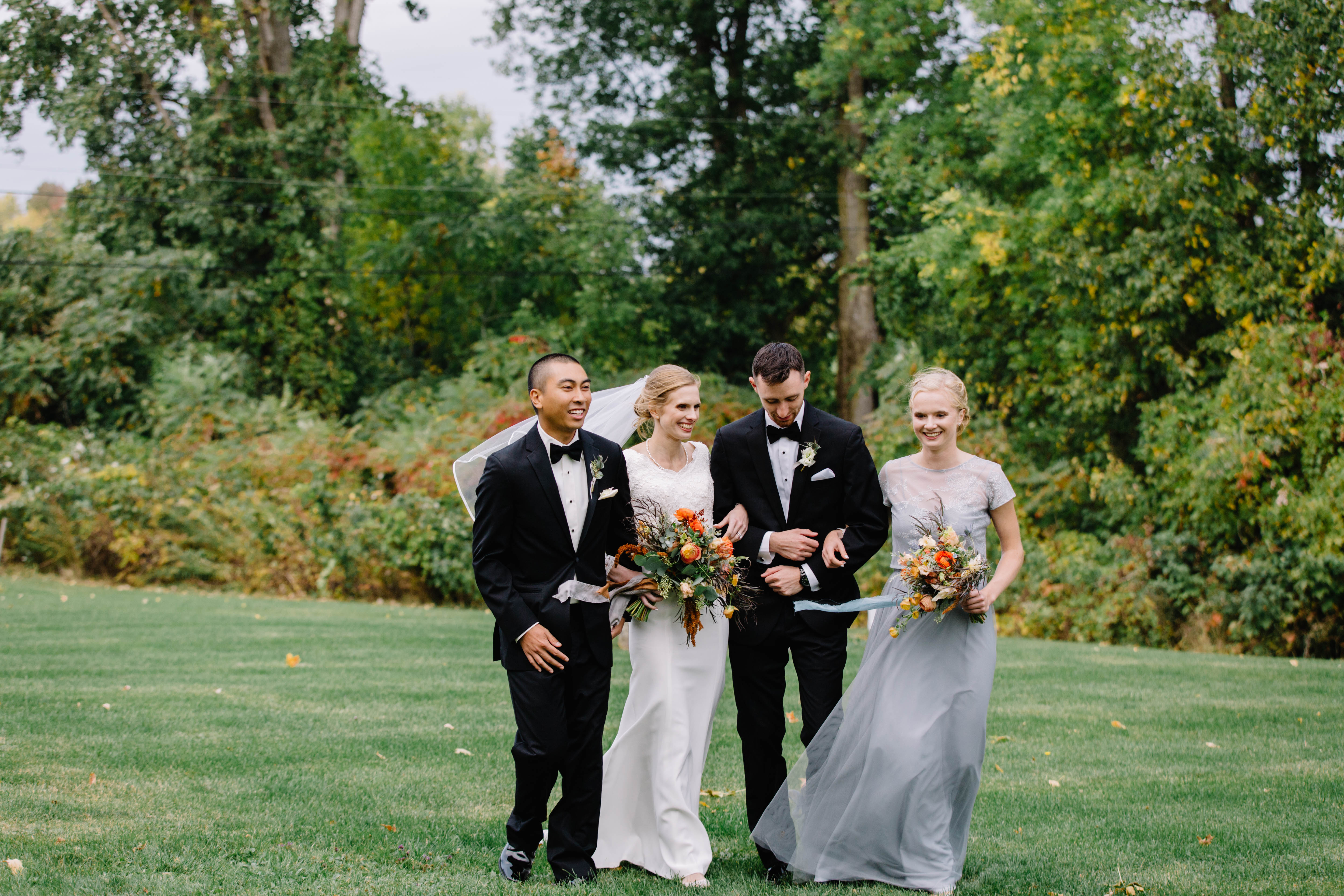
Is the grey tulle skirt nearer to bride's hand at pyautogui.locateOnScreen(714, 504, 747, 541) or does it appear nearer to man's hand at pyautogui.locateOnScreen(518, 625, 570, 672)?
bride's hand at pyautogui.locateOnScreen(714, 504, 747, 541)

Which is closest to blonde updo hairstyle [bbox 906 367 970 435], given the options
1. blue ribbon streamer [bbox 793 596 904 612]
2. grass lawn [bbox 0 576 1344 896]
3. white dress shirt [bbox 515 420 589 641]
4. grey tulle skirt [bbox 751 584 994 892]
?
blue ribbon streamer [bbox 793 596 904 612]

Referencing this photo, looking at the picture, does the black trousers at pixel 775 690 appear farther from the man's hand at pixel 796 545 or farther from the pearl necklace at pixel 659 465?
the pearl necklace at pixel 659 465

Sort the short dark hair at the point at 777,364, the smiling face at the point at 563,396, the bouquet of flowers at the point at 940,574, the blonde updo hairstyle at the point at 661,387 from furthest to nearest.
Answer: the blonde updo hairstyle at the point at 661,387 < the short dark hair at the point at 777,364 < the smiling face at the point at 563,396 < the bouquet of flowers at the point at 940,574

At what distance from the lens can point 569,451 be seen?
4.87 meters

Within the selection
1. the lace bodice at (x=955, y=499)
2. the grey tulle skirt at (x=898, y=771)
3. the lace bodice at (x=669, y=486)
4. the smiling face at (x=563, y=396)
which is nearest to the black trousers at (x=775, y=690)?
the grey tulle skirt at (x=898, y=771)

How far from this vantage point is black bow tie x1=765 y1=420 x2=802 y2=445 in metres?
5.10

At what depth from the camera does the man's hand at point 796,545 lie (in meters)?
5.00

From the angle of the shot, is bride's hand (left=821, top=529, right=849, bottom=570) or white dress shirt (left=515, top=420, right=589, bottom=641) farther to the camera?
bride's hand (left=821, top=529, right=849, bottom=570)

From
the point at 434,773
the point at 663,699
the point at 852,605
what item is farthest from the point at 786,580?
the point at 434,773

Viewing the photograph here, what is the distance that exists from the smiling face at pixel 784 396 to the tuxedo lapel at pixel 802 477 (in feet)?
0.25

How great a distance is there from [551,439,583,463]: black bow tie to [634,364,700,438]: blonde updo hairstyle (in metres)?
0.37

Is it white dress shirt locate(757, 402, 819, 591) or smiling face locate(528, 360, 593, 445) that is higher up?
smiling face locate(528, 360, 593, 445)

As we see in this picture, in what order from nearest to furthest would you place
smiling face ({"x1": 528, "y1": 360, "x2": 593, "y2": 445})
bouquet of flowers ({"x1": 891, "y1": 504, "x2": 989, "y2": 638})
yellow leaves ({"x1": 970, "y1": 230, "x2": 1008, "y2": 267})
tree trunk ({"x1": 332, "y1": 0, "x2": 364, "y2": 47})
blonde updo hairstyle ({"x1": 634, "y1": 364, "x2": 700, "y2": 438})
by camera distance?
bouquet of flowers ({"x1": 891, "y1": 504, "x2": 989, "y2": 638}) → smiling face ({"x1": 528, "y1": 360, "x2": 593, "y2": 445}) → blonde updo hairstyle ({"x1": 634, "y1": 364, "x2": 700, "y2": 438}) → yellow leaves ({"x1": 970, "y1": 230, "x2": 1008, "y2": 267}) → tree trunk ({"x1": 332, "y1": 0, "x2": 364, "y2": 47})

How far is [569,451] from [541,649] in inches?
32.1
